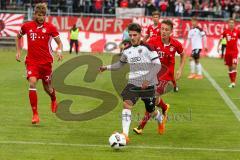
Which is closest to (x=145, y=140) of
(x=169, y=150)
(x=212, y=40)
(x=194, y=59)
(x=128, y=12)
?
(x=169, y=150)

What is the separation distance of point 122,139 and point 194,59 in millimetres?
16174

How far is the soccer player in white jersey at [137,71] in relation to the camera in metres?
11.0

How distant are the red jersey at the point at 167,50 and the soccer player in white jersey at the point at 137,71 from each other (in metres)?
2.25

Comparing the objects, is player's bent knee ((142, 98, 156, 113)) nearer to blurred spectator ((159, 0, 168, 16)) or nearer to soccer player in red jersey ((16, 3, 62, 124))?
soccer player in red jersey ((16, 3, 62, 124))

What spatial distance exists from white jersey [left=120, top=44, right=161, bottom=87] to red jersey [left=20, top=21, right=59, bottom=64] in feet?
8.59

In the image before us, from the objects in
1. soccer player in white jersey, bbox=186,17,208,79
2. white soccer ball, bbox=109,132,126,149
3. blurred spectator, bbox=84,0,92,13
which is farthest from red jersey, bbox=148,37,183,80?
blurred spectator, bbox=84,0,92,13

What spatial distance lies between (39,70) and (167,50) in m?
2.81

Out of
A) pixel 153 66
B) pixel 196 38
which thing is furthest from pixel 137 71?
pixel 196 38

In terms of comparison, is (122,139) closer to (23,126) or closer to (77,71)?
(23,126)

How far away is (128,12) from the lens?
4422 centimetres

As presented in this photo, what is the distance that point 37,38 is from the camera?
43.8 ft

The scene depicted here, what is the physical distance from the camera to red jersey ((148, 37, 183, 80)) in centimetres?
1370

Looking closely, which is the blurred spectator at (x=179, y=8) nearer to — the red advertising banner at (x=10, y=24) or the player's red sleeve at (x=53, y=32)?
the red advertising banner at (x=10, y=24)

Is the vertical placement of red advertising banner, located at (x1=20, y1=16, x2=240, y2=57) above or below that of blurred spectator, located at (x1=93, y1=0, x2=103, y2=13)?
below
